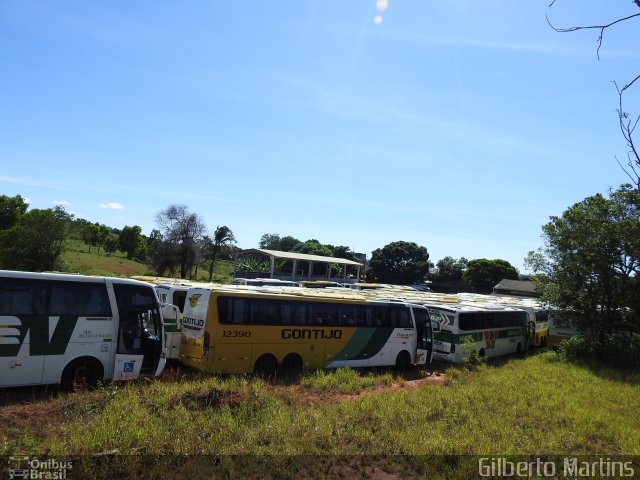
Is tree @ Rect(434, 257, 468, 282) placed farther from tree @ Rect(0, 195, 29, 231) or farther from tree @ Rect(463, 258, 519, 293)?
tree @ Rect(0, 195, 29, 231)

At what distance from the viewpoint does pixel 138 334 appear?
428 inches

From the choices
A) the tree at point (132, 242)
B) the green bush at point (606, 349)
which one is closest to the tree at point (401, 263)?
the tree at point (132, 242)

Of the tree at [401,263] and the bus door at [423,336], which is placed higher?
the tree at [401,263]

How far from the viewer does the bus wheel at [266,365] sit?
42.9 ft

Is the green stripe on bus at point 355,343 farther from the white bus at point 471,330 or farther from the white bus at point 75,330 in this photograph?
the white bus at point 75,330

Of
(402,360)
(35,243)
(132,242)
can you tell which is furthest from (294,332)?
(132,242)

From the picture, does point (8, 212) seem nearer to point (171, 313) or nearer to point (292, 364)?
point (171, 313)

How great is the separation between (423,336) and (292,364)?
614cm

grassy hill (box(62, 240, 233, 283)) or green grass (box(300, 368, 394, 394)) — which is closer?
green grass (box(300, 368, 394, 394))

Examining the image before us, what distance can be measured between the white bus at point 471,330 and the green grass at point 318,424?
6727 mm

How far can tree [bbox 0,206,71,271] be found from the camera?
102ft

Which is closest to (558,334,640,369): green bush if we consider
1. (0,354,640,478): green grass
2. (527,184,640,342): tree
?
(527,184,640,342): tree

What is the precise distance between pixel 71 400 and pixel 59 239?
28.6 m

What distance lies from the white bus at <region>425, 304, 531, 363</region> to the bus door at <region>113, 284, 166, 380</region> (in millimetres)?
12023
